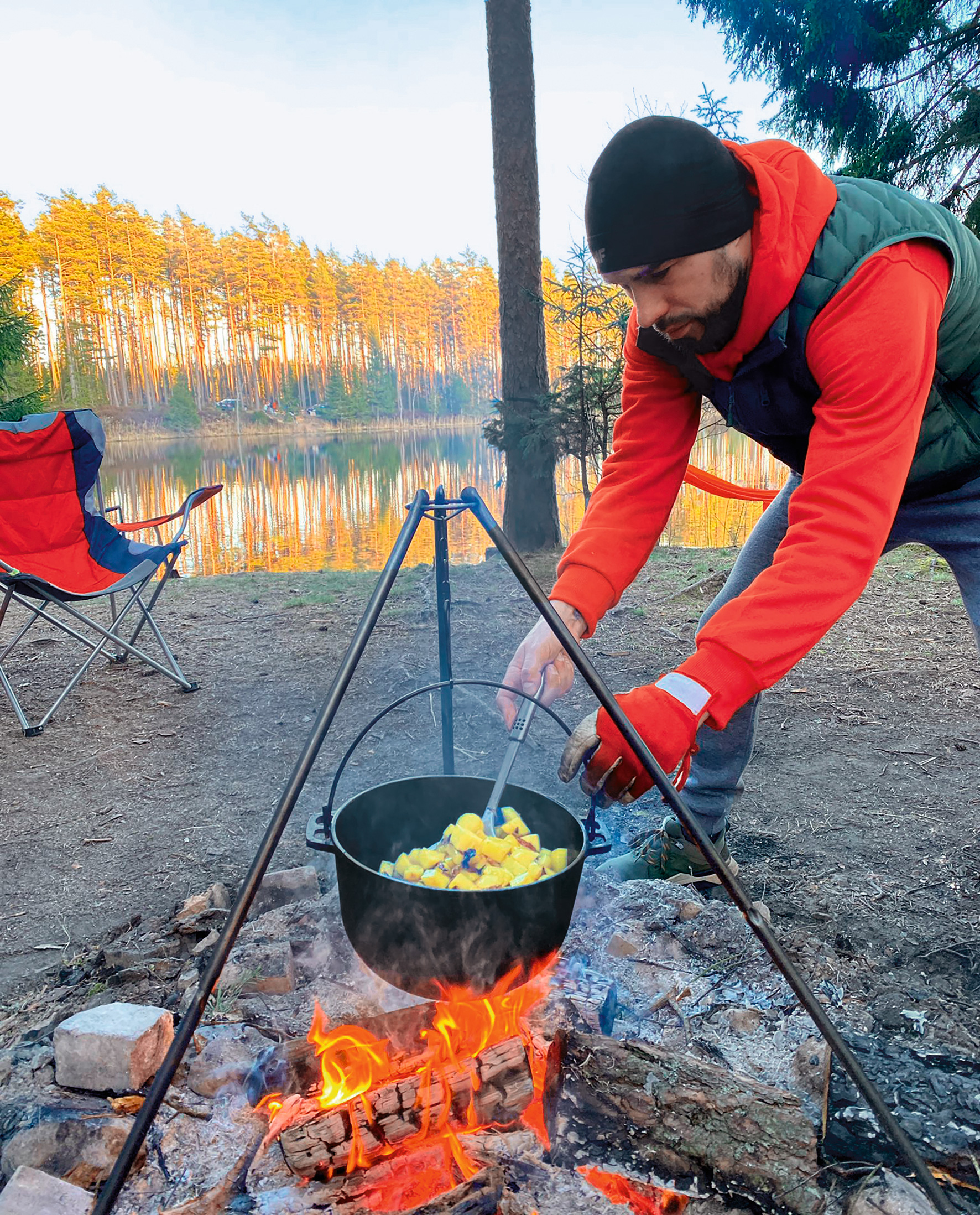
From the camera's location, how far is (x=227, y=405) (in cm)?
5053

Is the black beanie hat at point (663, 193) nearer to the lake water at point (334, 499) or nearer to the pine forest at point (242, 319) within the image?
the lake water at point (334, 499)

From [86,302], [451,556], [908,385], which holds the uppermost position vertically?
[86,302]

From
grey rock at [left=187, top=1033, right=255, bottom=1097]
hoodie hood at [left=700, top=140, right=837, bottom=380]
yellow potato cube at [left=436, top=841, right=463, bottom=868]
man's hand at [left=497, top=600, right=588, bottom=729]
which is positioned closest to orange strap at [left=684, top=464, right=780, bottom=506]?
man's hand at [left=497, top=600, right=588, bottom=729]

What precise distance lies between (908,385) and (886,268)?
25 centimetres

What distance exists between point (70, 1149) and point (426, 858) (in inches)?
32.1

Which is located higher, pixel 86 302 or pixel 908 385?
pixel 86 302

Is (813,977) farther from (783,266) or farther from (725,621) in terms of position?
(783,266)

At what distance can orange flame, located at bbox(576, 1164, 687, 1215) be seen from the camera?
1.50m

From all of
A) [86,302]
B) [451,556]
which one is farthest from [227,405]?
[451,556]

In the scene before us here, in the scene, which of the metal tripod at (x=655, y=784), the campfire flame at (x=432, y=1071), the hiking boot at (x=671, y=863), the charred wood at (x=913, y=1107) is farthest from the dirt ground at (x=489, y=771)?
the campfire flame at (x=432, y=1071)

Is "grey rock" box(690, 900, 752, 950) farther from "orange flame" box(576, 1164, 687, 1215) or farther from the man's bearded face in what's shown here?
the man's bearded face

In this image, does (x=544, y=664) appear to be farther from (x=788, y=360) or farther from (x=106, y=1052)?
(x=106, y=1052)

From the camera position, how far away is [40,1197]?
4.45 ft

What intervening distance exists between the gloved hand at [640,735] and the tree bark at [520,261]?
6229 millimetres
